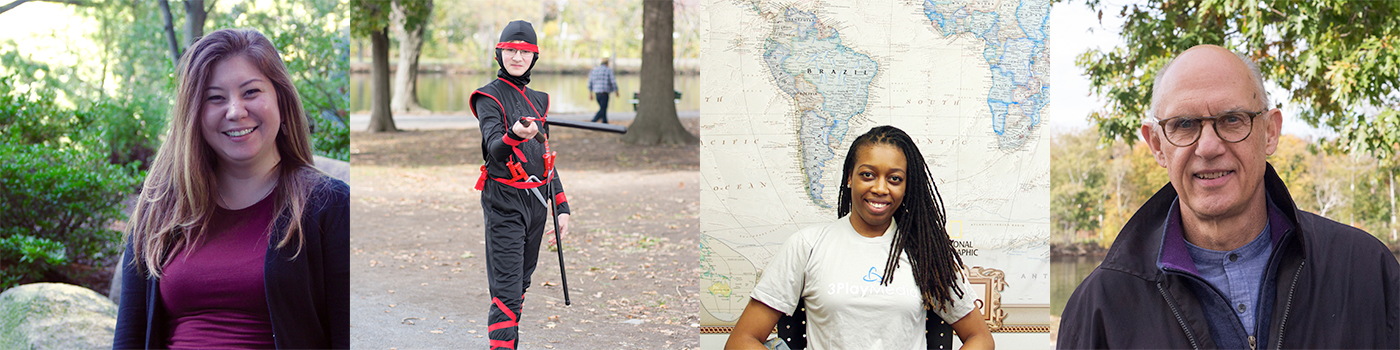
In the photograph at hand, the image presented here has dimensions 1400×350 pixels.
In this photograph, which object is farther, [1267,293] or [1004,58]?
[1004,58]

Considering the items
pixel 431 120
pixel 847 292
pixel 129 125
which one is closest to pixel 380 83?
pixel 431 120

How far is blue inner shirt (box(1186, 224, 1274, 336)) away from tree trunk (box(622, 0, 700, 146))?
29.1ft

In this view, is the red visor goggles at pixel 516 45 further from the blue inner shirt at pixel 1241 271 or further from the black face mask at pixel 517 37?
the blue inner shirt at pixel 1241 271

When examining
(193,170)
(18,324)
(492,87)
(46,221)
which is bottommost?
(18,324)

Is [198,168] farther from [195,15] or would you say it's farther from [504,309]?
[195,15]

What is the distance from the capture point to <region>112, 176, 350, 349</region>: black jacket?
278 cm

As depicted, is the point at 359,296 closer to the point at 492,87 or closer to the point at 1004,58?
the point at 492,87

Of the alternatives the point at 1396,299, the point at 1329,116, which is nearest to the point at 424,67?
the point at 1329,116

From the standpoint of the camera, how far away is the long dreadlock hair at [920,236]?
2842 millimetres

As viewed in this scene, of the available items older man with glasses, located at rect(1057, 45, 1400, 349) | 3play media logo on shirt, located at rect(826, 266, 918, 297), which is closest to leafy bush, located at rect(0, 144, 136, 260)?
3play media logo on shirt, located at rect(826, 266, 918, 297)

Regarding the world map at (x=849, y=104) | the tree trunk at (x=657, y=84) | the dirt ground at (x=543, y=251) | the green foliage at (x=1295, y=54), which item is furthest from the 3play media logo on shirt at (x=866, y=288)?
the tree trunk at (x=657, y=84)

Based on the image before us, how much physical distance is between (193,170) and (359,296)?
299 centimetres

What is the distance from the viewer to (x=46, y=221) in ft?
20.3

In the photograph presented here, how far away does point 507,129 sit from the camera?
3428mm
